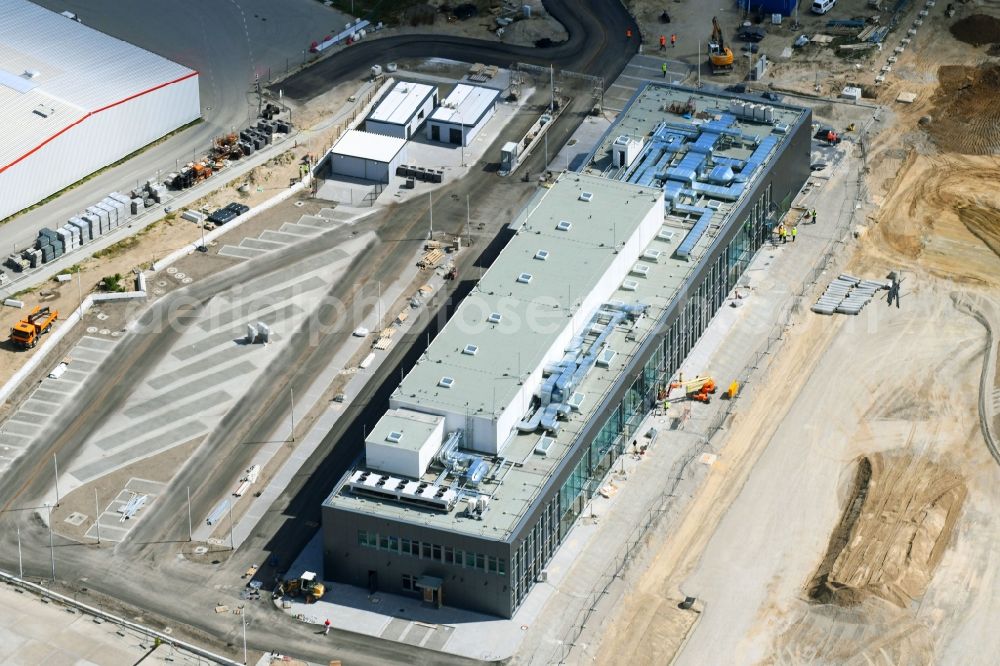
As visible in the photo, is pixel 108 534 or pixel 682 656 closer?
pixel 682 656

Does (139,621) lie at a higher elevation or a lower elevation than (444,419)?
lower

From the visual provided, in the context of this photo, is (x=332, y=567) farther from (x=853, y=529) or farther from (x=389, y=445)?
(x=853, y=529)

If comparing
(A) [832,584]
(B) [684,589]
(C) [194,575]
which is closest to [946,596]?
(A) [832,584]

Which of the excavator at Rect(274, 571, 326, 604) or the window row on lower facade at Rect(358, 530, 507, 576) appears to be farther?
the excavator at Rect(274, 571, 326, 604)

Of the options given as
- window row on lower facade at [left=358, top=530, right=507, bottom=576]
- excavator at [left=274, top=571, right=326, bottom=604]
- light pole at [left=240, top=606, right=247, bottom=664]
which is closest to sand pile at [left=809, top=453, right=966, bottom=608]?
window row on lower facade at [left=358, top=530, right=507, bottom=576]

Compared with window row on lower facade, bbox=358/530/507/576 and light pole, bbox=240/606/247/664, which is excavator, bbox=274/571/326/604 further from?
window row on lower facade, bbox=358/530/507/576

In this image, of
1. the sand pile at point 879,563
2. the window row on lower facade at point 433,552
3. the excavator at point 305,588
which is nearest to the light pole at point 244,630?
the excavator at point 305,588
